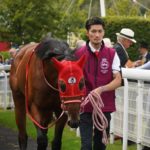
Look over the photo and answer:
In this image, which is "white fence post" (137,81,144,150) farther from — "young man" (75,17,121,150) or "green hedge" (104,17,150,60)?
"green hedge" (104,17,150,60)

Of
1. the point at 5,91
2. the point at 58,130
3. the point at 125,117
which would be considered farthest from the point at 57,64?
the point at 5,91

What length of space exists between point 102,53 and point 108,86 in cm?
39

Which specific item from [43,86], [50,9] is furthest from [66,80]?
[50,9]

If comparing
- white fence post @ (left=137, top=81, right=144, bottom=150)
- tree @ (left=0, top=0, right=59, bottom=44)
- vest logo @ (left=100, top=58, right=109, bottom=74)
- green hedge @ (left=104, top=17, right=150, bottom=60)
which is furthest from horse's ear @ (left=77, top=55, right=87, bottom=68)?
tree @ (left=0, top=0, right=59, bottom=44)

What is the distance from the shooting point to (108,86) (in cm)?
538

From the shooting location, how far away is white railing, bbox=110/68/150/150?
24.6 feet

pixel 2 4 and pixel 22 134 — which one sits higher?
pixel 2 4

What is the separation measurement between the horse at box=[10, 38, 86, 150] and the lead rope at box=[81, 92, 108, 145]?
0.20 meters

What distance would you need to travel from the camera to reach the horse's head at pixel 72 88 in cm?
513

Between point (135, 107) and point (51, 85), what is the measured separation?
223cm

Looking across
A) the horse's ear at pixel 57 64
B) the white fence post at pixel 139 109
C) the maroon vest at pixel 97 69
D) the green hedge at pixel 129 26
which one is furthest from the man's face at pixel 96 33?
the green hedge at pixel 129 26

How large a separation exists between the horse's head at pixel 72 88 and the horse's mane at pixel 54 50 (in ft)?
0.90

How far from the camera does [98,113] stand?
18.2ft

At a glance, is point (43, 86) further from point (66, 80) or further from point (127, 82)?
point (127, 82)
